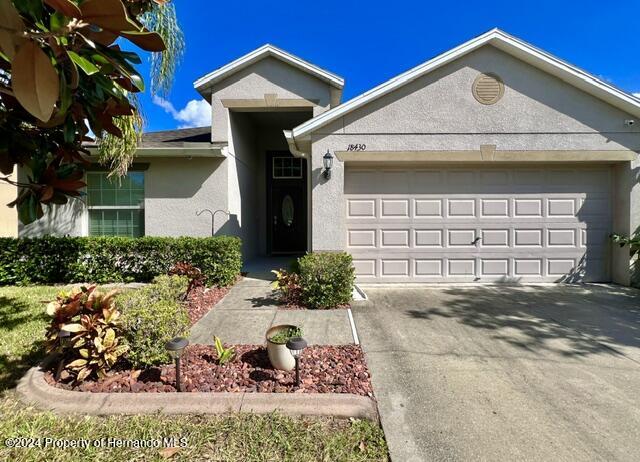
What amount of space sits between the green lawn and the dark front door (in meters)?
9.63

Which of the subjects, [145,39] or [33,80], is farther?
[145,39]

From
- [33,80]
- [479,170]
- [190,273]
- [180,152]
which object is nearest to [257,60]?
[180,152]

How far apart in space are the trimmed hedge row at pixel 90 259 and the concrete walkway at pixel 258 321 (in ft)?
4.67

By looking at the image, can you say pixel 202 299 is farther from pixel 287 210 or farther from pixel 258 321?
pixel 287 210

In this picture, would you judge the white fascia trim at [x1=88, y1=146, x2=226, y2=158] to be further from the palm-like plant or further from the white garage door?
the white garage door

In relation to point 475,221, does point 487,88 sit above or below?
above

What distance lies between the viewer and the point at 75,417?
2.63m

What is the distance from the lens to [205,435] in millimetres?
2408

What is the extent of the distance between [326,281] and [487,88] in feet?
17.6

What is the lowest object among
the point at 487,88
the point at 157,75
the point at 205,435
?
the point at 205,435

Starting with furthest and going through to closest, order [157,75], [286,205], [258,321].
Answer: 1. [286,205]
2. [157,75]
3. [258,321]

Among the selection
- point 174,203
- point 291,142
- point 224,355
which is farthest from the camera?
point 174,203

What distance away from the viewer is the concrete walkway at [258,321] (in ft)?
14.0

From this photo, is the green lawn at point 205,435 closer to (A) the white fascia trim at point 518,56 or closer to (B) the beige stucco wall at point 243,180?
(A) the white fascia trim at point 518,56
